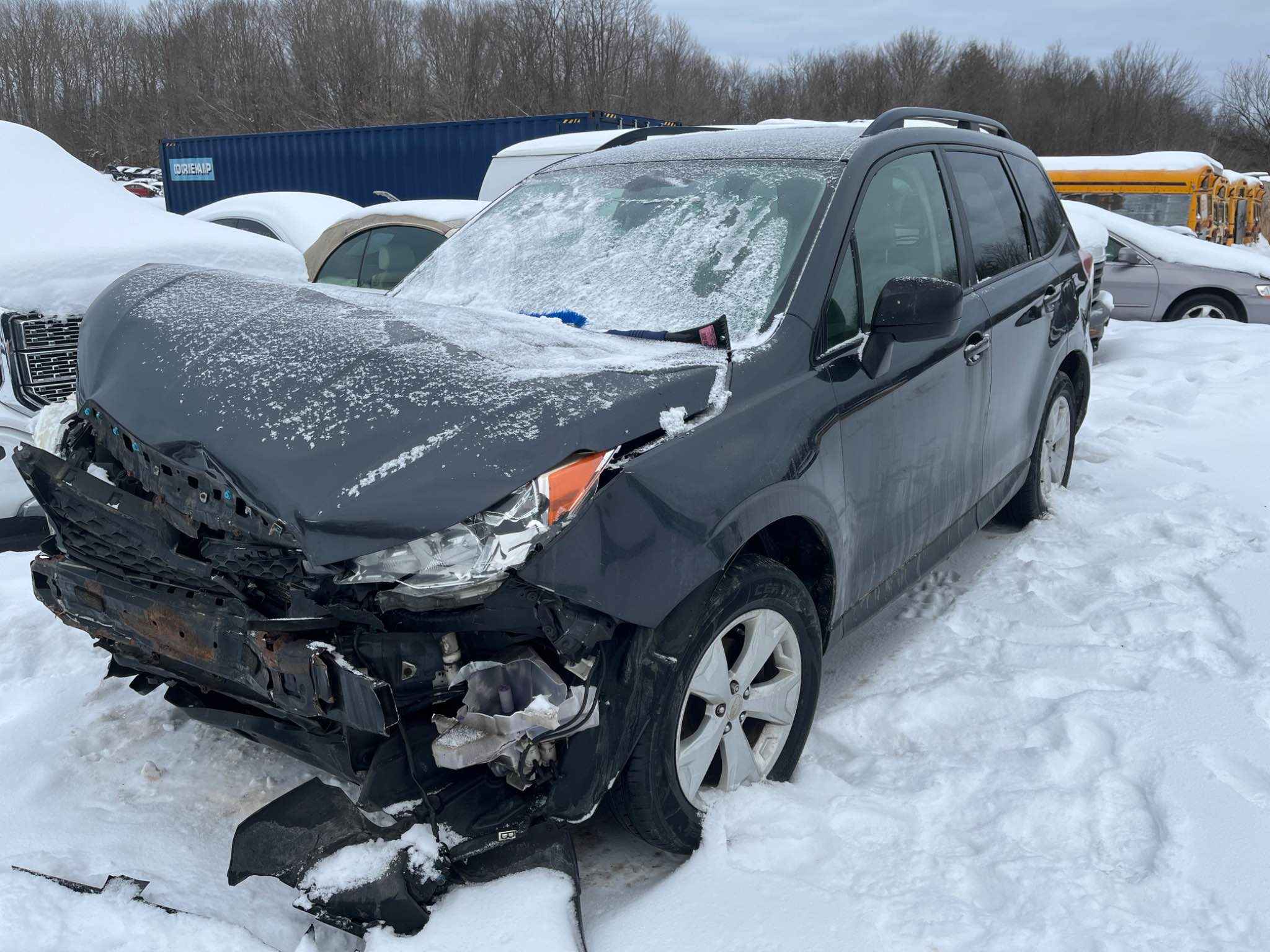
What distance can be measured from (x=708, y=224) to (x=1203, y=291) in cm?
978

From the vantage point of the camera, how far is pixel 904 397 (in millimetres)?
3072

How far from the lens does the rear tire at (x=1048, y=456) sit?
4.66 meters

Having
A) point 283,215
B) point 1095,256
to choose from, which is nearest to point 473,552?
point 283,215

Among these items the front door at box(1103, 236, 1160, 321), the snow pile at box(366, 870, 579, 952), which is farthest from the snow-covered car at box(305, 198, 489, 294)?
the front door at box(1103, 236, 1160, 321)

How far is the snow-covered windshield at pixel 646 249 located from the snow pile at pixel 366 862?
4.68ft

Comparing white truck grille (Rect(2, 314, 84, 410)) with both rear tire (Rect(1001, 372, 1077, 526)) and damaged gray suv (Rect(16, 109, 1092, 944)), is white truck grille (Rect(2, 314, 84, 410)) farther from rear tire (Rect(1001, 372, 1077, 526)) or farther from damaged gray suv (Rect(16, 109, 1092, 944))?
rear tire (Rect(1001, 372, 1077, 526))

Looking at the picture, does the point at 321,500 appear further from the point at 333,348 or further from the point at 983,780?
the point at 983,780

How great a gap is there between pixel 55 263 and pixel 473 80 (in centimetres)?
4273

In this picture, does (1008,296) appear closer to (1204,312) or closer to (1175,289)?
(1175,289)

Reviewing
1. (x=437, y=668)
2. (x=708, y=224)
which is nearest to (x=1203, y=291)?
(x=708, y=224)

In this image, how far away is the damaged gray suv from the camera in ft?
6.46

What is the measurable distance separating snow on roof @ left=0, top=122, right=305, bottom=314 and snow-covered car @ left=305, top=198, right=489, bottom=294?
6.24 ft

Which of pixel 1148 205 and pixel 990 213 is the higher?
pixel 990 213

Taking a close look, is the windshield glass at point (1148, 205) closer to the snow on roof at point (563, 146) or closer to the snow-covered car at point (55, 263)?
the snow on roof at point (563, 146)
